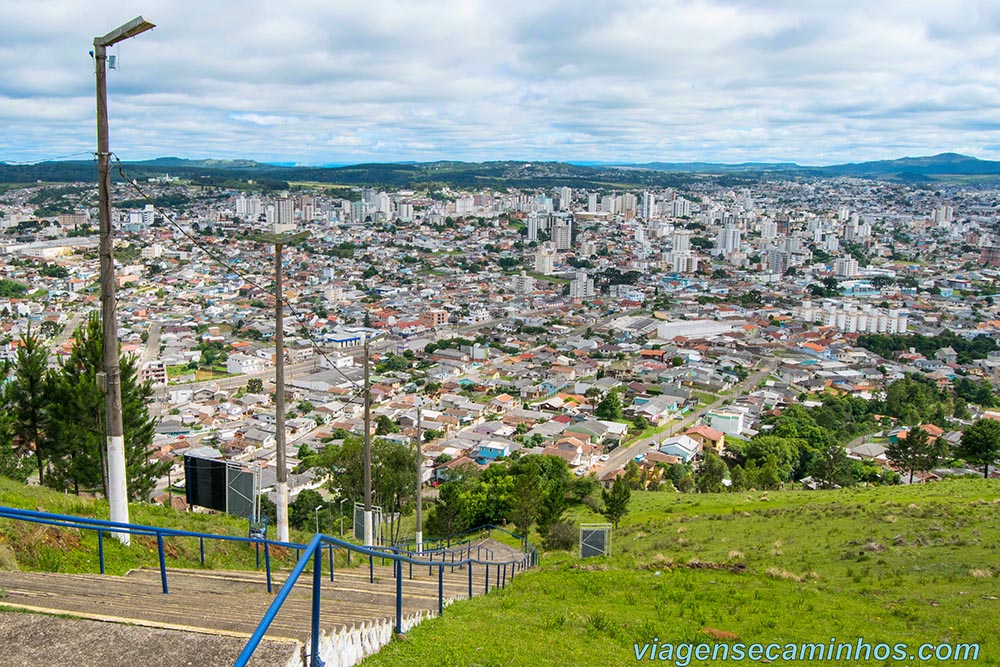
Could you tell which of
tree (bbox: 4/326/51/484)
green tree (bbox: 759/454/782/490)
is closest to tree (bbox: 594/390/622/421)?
green tree (bbox: 759/454/782/490)

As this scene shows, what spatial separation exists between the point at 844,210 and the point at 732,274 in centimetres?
5111

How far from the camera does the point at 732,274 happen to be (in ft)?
250

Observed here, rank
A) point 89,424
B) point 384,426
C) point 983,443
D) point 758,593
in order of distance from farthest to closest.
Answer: point 384,426 < point 983,443 < point 89,424 < point 758,593

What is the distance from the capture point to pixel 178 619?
281cm

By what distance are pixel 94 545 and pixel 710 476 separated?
16.8 m

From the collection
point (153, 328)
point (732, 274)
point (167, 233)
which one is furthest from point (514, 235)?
point (153, 328)

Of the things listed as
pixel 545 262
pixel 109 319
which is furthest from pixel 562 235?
pixel 109 319

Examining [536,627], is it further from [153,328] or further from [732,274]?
[732,274]

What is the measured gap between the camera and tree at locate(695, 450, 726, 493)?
18844mm

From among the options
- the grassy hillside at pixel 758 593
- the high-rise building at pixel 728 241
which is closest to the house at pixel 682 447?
the grassy hillside at pixel 758 593

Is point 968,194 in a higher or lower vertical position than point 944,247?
higher

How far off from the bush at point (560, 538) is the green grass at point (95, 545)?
226 inches

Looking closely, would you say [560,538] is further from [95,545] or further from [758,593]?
[95,545]

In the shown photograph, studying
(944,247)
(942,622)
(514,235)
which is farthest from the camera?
(514,235)
